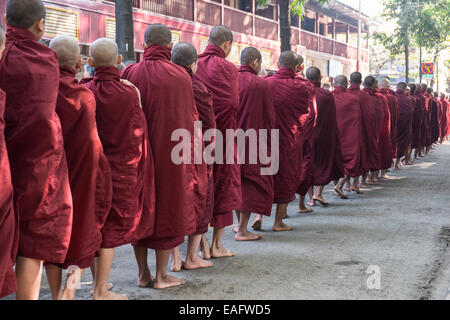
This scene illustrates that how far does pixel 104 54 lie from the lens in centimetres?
405

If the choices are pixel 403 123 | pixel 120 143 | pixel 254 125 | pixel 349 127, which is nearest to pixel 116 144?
pixel 120 143

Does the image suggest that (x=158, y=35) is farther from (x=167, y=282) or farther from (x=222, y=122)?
(x=167, y=282)

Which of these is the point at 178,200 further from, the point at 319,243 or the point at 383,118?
the point at 383,118

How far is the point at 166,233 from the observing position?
4406mm

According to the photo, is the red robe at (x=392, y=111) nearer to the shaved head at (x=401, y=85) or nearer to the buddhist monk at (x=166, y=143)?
the shaved head at (x=401, y=85)

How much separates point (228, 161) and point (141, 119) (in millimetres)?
1419

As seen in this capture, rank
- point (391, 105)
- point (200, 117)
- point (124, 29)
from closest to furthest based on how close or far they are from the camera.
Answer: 1. point (200, 117)
2. point (124, 29)
3. point (391, 105)

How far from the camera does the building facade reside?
47.4 ft

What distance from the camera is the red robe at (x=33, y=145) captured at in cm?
322

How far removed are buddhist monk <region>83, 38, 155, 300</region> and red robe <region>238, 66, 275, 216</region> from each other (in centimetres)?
196

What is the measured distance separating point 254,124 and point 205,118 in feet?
3.44

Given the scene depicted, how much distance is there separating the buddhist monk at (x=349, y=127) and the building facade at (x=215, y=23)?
717cm

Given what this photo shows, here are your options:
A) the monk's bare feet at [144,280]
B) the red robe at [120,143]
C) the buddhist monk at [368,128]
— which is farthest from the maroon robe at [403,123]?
the red robe at [120,143]

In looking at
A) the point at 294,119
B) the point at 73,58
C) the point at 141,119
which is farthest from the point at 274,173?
the point at 73,58
